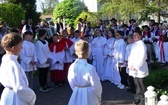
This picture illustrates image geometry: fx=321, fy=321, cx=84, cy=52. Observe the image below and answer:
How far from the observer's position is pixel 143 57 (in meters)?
7.64

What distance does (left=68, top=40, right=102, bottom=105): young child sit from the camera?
16.8ft

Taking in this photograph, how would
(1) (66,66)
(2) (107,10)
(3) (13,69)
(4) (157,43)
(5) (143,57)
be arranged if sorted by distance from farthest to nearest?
(2) (107,10) < (4) (157,43) < (1) (66,66) < (5) (143,57) < (3) (13,69)

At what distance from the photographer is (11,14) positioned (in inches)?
904

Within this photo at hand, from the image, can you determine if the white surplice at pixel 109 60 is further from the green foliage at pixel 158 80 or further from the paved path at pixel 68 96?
the green foliage at pixel 158 80

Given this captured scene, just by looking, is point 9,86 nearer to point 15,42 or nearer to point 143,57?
point 15,42

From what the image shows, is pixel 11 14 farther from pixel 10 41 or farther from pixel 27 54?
pixel 10 41

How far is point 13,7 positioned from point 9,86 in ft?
63.8

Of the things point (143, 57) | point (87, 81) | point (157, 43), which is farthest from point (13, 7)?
point (87, 81)

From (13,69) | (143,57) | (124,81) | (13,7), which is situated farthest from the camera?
(13,7)

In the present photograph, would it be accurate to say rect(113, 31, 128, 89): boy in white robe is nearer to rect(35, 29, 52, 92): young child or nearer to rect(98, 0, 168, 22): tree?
rect(35, 29, 52, 92): young child

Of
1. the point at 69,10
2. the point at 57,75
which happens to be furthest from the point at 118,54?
the point at 69,10

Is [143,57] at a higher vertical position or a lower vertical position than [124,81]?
higher

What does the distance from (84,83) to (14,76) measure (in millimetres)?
1381

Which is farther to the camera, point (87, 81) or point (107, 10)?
point (107, 10)
